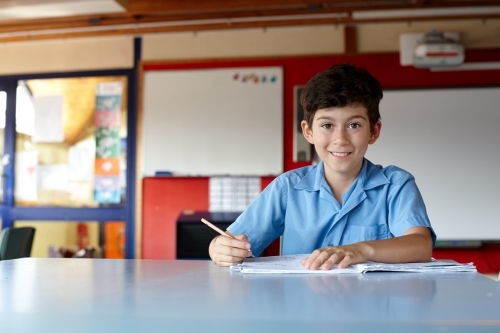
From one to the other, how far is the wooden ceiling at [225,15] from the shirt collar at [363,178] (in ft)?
8.95

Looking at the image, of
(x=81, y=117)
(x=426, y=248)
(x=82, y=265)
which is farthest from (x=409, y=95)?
(x=82, y=265)

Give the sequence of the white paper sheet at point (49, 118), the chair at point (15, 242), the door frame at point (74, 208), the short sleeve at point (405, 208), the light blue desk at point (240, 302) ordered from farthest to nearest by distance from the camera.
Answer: the white paper sheet at point (49, 118)
the door frame at point (74, 208)
the chair at point (15, 242)
the short sleeve at point (405, 208)
the light blue desk at point (240, 302)

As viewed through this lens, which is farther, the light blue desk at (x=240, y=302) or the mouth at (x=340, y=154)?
the mouth at (x=340, y=154)

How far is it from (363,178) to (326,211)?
0.14 m

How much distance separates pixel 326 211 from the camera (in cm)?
146

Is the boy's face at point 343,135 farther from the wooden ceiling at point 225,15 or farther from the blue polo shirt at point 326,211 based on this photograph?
the wooden ceiling at point 225,15

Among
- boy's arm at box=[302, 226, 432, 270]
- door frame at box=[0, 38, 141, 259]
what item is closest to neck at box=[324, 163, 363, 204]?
boy's arm at box=[302, 226, 432, 270]

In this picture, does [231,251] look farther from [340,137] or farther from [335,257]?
[340,137]

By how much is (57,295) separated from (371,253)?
2.19 ft

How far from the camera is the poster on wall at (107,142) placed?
446 centimetres

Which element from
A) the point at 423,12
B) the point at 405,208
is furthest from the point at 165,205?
the point at 405,208

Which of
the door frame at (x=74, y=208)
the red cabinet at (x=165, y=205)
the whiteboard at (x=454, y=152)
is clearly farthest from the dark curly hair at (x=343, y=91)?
the door frame at (x=74, y=208)

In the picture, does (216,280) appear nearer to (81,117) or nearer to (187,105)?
(187,105)

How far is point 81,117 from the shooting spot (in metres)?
4.54
